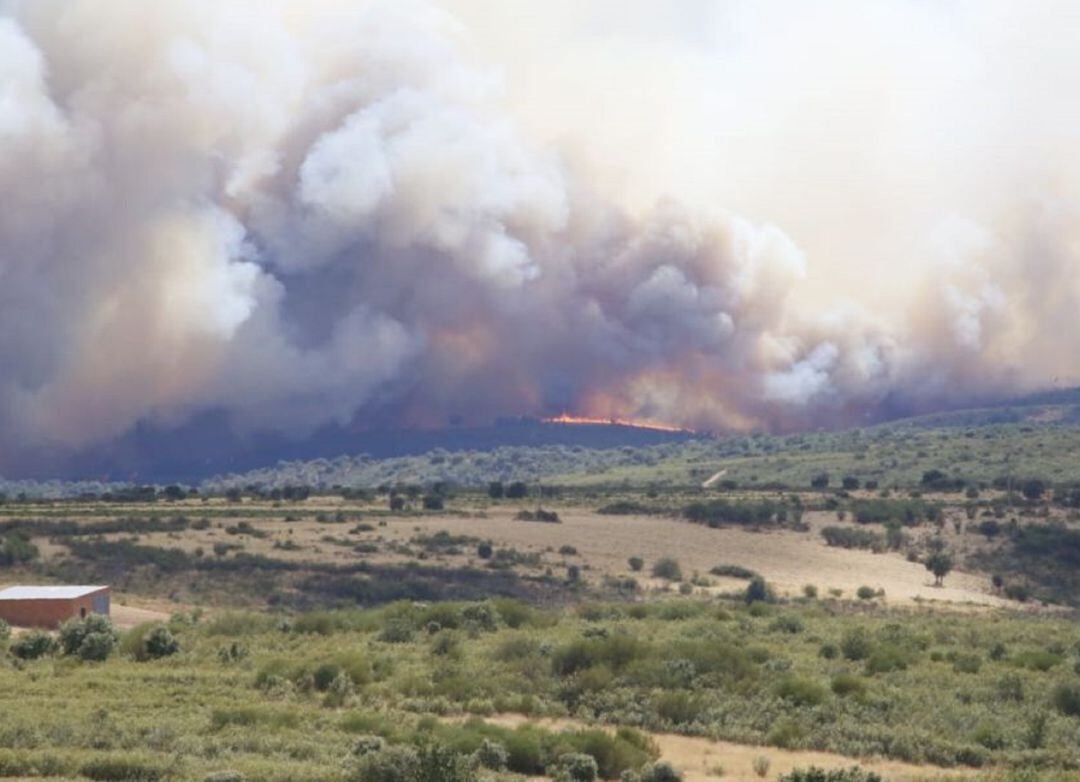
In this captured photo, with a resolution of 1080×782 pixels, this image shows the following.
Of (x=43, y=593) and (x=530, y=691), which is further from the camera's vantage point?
(x=43, y=593)

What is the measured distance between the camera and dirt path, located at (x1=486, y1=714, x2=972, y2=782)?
22594 millimetres

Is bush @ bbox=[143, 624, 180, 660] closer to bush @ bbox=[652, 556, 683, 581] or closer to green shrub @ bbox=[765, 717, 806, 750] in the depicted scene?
green shrub @ bbox=[765, 717, 806, 750]

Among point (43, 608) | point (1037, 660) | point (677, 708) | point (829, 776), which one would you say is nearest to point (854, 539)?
point (1037, 660)

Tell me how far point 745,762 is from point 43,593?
33.4 m

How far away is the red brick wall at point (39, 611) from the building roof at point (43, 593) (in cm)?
17

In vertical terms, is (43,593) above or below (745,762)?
above

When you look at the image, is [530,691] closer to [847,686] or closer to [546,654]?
[546,654]

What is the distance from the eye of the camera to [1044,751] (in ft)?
78.8

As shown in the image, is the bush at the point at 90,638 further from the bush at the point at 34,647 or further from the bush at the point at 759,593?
the bush at the point at 759,593

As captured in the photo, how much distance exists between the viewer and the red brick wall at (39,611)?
45969 mm

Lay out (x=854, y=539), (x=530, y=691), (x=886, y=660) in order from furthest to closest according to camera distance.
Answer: (x=854, y=539) < (x=886, y=660) < (x=530, y=691)

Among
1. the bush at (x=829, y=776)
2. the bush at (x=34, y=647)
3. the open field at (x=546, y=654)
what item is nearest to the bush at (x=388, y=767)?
the open field at (x=546, y=654)

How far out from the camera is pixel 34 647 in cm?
3669

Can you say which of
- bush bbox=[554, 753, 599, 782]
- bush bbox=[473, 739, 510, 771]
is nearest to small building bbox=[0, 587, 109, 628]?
bush bbox=[473, 739, 510, 771]
